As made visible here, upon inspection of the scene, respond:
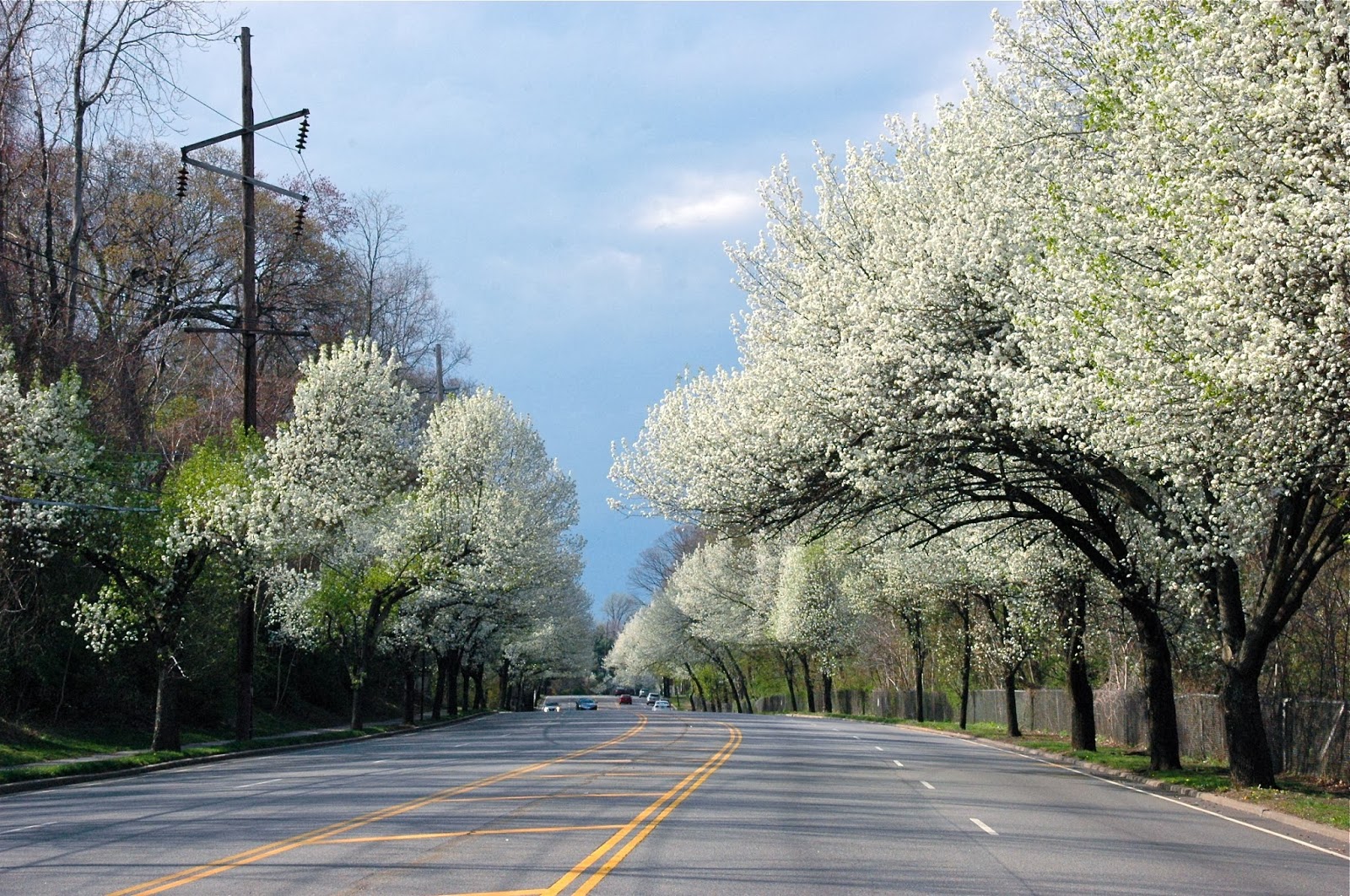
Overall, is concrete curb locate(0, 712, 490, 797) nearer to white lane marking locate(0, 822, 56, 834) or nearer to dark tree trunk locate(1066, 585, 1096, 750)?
white lane marking locate(0, 822, 56, 834)

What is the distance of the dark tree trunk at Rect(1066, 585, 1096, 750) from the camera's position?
1257 inches

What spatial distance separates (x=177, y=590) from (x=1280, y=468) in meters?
23.3

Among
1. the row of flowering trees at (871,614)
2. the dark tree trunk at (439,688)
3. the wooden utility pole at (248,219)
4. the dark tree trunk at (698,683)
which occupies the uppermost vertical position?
the wooden utility pole at (248,219)

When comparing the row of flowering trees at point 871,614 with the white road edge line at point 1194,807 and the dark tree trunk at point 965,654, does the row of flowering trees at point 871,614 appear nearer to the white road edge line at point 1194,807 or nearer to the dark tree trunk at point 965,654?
the dark tree trunk at point 965,654

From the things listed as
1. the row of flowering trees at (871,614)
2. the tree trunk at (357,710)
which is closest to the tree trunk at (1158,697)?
the row of flowering trees at (871,614)

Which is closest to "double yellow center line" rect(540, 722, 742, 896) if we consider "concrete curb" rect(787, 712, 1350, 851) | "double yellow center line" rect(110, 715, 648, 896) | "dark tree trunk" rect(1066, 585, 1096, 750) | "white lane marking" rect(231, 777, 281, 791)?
"double yellow center line" rect(110, 715, 648, 896)

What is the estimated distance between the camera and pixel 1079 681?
33094 mm

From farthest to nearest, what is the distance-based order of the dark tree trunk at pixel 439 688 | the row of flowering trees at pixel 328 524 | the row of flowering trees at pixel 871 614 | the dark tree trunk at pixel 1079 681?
1. the dark tree trunk at pixel 439 688
2. the row of flowering trees at pixel 871 614
3. the dark tree trunk at pixel 1079 681
4. the row of flowering trees at pixel 328 524

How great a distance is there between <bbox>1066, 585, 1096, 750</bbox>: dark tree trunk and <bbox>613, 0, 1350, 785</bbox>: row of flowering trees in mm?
3073

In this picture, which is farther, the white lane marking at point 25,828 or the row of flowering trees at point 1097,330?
the white lane marking at point 25,828

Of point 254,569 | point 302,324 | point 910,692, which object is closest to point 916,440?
point 254,569

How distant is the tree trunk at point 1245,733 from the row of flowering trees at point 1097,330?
1.5 inches

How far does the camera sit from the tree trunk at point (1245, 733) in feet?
67.8

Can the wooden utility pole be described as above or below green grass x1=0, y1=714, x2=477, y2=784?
above
